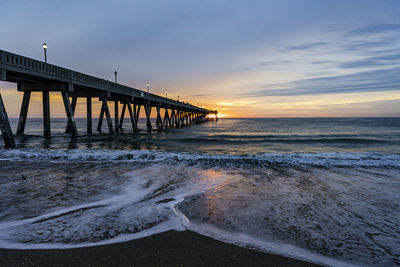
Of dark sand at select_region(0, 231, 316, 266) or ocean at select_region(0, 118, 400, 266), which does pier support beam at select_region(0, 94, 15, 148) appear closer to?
ocean at select_region(0, 118, 400, 266)

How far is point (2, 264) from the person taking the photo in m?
2.41

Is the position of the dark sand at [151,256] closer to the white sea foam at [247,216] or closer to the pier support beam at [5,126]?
the white sea foam at [247,216]

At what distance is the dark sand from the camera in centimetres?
246

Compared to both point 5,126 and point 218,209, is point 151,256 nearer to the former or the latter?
point 218,209

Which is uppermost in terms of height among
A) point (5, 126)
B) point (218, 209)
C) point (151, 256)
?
point (5, 126)

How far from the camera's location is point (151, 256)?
260 cm

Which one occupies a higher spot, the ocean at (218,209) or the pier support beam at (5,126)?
the pier support beam at (5,126)

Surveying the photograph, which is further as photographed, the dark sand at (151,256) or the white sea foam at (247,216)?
the white sea foam at (247,216)

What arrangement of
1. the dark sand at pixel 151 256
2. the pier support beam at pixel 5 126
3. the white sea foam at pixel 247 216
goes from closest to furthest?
the dark sand at pixel 151 256 < the white sea foam at pixel 247 216 < the pier support beam at pixel 5 126

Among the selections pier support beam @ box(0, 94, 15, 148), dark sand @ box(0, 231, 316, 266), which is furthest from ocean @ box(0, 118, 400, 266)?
pier support beam @ box(0, 94, 15, 148)

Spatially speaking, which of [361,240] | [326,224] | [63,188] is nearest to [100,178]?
[63,188]

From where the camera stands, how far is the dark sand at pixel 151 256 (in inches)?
96.8

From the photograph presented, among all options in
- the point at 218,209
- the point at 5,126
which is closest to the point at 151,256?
the point at 218,209

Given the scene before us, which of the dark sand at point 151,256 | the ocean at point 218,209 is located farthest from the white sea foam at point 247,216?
the dark sand at point 151,256
